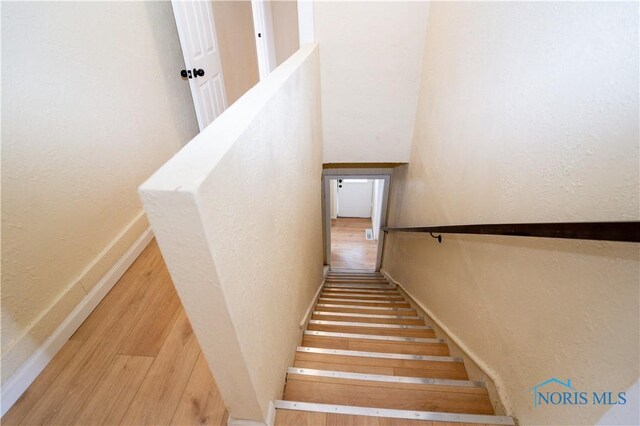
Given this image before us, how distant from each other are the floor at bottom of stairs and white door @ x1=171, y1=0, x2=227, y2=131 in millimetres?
2030

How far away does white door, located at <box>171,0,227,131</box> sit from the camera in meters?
2.01

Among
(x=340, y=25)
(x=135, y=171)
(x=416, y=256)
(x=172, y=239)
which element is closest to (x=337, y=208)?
(x=416, y=256)

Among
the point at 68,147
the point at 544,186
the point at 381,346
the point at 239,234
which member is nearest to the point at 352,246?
the point at 381,346

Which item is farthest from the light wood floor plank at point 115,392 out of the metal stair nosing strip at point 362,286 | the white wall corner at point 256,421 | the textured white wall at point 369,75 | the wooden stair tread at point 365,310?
the metal stair nosing strip at point 362,286

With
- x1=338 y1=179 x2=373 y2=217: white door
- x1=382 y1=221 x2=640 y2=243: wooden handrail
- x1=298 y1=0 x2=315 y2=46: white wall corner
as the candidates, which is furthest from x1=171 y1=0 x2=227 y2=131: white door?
x1=338 y1=179 x2=373 y2=217: white door

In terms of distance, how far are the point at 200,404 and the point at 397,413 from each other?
738 mm

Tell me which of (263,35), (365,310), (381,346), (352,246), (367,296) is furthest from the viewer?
(352,246)

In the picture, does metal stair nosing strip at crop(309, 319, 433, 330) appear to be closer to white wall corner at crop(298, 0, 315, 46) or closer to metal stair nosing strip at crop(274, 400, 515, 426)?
metal stair nosing strip at crop(274, 400, 515, 426)

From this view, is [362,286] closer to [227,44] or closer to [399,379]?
[399,379]

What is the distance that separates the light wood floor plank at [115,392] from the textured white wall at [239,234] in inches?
18.1

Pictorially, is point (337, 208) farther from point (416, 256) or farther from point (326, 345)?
point (326, 345)

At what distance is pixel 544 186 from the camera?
91cm

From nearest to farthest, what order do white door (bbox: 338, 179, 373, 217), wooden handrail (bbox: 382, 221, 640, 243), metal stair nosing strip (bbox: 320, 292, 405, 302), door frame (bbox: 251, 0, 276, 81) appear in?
wooden handrail (bbox: 382, 221, 640, 243) → metal stair nosing strip (bbox: 320, 292, 405, 302) → door frame (bbox: 251, 0, 276, 81) → white door (bbox: 338, 179, 373, 217)

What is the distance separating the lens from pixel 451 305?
1677 millimetres
